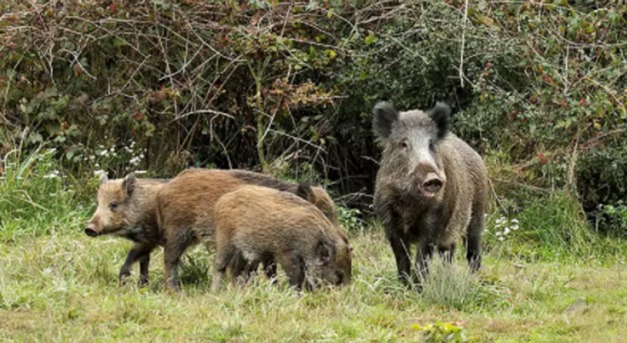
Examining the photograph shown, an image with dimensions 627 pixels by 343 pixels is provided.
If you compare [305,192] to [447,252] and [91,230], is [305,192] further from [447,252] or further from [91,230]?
[91,230]

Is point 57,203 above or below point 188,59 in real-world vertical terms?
below

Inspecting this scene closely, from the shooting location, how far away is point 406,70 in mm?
12352

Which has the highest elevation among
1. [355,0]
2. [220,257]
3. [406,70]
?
[355,0]

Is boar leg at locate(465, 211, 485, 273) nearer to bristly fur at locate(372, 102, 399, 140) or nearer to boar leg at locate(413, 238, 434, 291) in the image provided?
boar leg at locate(413, 238, 434, 291)

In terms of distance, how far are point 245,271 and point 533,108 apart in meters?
4.66

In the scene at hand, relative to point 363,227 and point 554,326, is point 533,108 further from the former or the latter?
point 554,326

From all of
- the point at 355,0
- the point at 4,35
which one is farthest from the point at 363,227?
the point at 4,35

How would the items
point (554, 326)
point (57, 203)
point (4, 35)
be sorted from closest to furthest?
1. point (554, 326)
2. point (57, 203)
3. point (4, 35)

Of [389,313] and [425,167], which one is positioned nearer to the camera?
[389,313]

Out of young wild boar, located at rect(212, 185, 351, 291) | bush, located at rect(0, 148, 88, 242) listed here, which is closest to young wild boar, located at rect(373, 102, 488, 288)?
young wild boar, located at rect(212, 185, 351, 291)

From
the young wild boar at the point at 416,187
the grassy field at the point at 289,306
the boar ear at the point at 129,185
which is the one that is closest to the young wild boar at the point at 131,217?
the boar ear at the point at 129,185

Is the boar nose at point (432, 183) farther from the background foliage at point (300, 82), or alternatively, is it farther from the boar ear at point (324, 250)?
the background foliage at point (300, 82)

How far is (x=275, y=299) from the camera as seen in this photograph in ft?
24.0

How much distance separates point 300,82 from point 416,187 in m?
4.83
